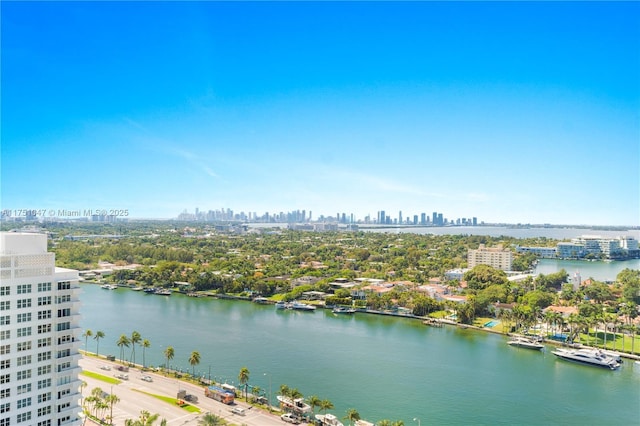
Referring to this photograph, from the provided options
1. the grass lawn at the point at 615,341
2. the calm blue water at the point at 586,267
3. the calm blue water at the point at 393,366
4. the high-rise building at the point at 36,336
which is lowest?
the calm blue water at the point at 393,366

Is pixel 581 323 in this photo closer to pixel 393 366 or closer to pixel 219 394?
pixel 393 366

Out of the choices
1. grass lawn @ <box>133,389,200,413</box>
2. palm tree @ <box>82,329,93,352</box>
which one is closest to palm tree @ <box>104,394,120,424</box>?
grass lawn @ <box>133,389,200,413</box>

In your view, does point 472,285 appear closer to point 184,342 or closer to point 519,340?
point 519,340

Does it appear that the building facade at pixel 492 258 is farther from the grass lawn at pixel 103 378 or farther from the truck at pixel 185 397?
the grass lawn at pixel 103 378

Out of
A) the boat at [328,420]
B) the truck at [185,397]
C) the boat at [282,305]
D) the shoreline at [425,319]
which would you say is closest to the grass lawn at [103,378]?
the truck at [185,397]

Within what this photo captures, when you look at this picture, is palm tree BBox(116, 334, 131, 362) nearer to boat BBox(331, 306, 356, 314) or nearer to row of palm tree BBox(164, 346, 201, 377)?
row of palm tree BBox(164, 346, 201, 377)

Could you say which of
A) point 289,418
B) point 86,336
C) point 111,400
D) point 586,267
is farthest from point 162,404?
point 586,267

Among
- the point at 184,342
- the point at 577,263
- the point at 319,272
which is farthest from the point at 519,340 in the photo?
the point at 577,263
